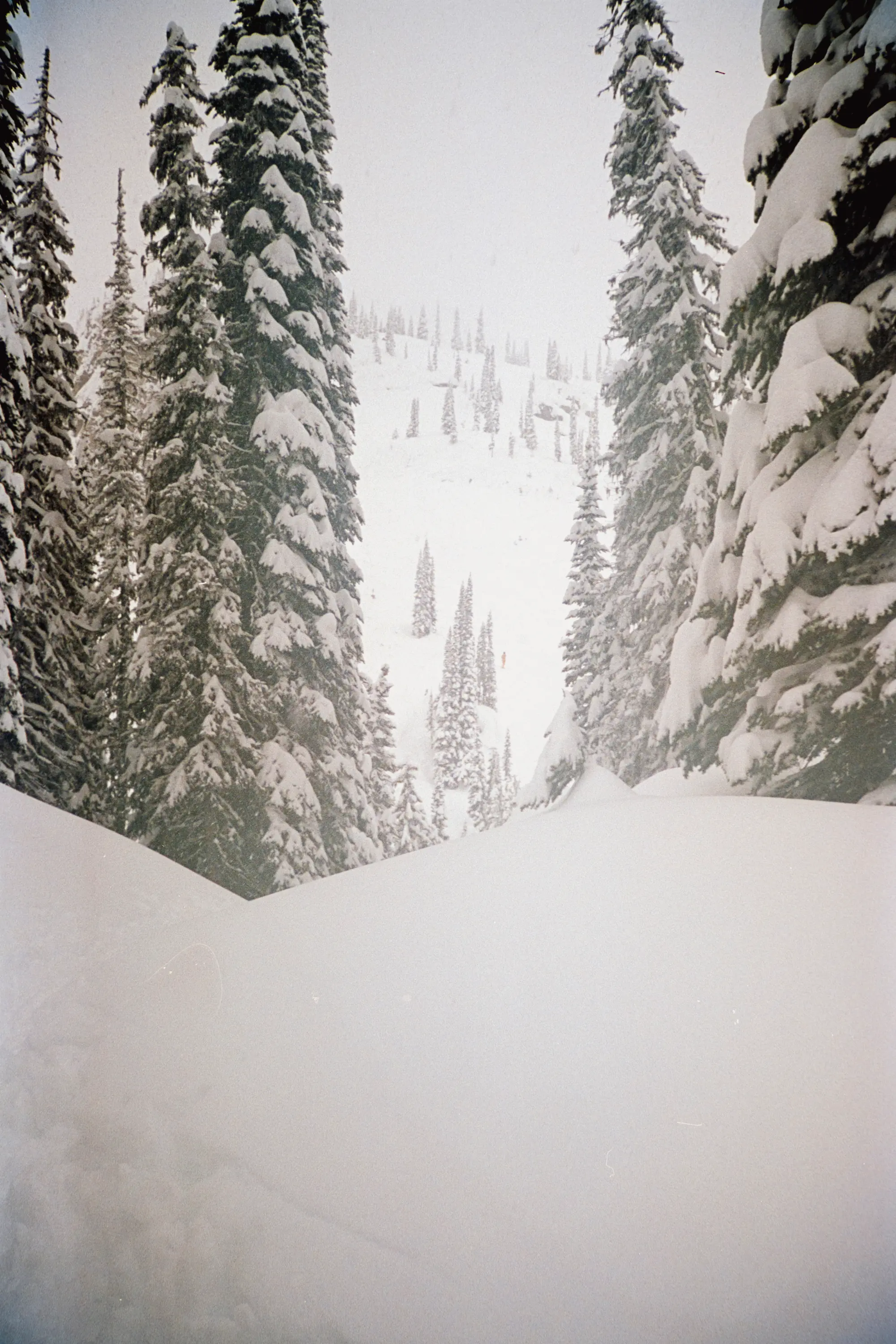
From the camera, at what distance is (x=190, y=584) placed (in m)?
8.02

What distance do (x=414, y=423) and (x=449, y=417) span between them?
579 inches

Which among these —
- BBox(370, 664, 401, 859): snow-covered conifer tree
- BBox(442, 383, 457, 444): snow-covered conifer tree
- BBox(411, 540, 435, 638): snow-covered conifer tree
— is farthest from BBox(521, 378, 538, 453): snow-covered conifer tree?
BBox(370, 664, 401, 859): snow-covered conifer tree

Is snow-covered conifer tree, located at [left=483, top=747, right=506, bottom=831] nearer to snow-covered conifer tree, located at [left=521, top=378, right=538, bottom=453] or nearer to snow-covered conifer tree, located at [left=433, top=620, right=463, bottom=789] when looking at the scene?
snow-covered conifer tree, located at [left=433, top=620, right=463, bottom=789]

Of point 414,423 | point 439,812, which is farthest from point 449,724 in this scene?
point 414,423

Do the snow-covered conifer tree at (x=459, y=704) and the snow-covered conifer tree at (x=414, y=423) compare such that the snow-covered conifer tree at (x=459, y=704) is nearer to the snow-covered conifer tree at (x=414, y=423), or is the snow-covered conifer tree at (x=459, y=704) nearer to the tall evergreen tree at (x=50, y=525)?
the tall evergreen tree at (x=50, y=525)

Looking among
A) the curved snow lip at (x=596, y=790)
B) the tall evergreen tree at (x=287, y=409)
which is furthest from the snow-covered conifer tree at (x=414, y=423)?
the curved snow lip at (x=596, y=790)

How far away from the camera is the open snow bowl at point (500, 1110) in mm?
2139

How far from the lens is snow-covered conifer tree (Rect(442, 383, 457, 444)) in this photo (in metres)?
27.2

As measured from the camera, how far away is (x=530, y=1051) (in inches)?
109

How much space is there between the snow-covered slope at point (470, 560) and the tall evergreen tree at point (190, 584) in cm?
313

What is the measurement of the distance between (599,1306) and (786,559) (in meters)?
4.16

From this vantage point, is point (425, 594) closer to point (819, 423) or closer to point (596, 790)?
point (596, 790)

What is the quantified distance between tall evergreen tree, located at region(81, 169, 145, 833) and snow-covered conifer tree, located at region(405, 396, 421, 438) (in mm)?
6945

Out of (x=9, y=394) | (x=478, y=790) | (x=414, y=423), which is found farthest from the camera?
(x=414, y=423)
